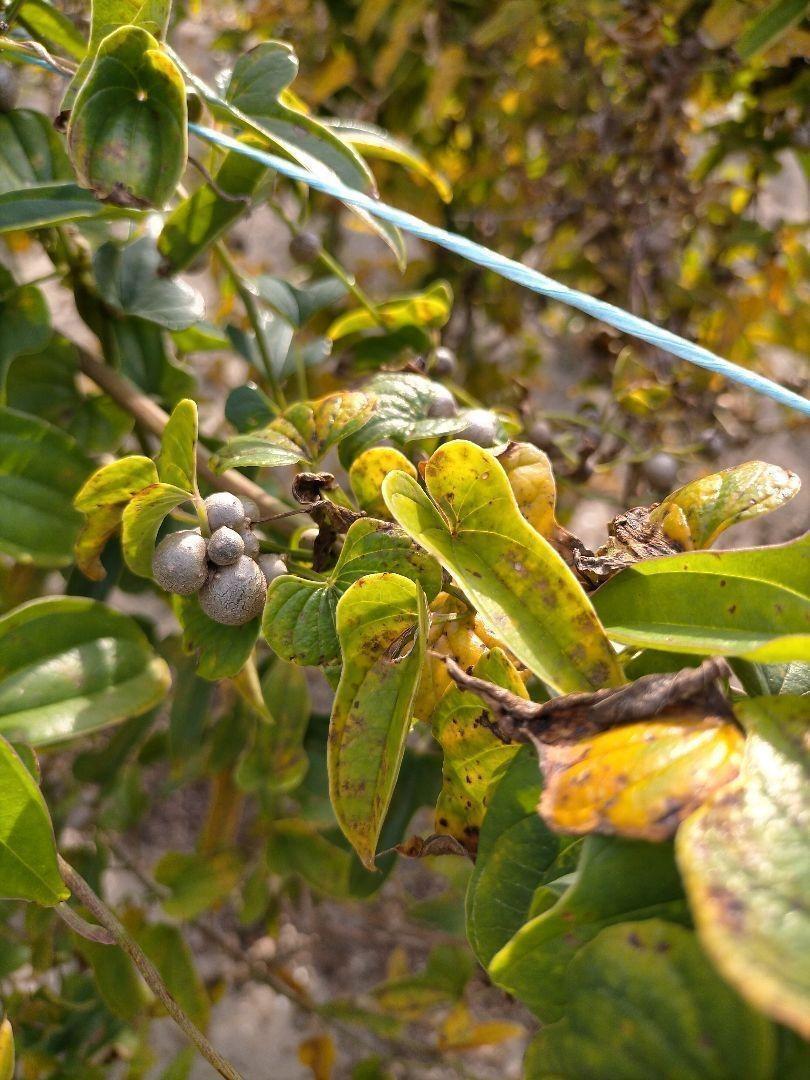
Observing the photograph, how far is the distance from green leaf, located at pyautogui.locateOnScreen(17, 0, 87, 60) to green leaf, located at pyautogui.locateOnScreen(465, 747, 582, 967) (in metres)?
0.62

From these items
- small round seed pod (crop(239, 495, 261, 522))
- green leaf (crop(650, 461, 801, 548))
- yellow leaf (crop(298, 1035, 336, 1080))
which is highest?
green leaf (crop(650, 461, 801, 548))

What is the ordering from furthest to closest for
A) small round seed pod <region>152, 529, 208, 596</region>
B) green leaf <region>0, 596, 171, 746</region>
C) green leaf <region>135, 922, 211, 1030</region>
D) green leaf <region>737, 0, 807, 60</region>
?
green leaf <region>135, 922, 211, 1030</region>
green leaf <region>737, 0, 807, 60</region>
green leaf <region>0, 596, 171, 746</region>
small round seed pod <region>152, 529, 208, 596</region>

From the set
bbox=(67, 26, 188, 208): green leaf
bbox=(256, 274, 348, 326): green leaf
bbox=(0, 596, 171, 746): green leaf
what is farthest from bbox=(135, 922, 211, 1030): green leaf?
bbox=(67, 26, 188, 208): green leaf

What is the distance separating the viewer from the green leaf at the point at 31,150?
0.69 meters

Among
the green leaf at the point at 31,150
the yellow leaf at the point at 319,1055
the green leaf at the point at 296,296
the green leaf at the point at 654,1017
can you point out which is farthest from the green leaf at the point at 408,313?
the yellow leaf at the point at 319,1055

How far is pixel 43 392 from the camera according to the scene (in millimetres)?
810

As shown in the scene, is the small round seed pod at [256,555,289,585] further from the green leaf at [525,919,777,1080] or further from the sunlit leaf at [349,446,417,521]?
the green leaf at [525,919,777,1080]

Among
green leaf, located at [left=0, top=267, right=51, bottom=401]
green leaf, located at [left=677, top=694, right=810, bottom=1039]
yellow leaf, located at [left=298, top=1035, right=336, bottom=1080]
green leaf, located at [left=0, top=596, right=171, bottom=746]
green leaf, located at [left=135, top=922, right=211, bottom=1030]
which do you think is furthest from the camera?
yellow leaf, located at [left=298, top=1035, right=336, bottom=1080]

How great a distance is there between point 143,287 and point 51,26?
0.66 feet

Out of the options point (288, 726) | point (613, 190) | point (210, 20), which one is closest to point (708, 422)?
point (613, 190)

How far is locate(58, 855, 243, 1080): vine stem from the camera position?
47cm

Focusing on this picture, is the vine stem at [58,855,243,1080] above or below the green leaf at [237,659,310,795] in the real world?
above

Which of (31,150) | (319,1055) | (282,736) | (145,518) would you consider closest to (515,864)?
(145,518)

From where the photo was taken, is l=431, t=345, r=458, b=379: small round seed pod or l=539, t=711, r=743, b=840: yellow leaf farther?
l=431, t=345, r=458, b=379: small round seed pod
